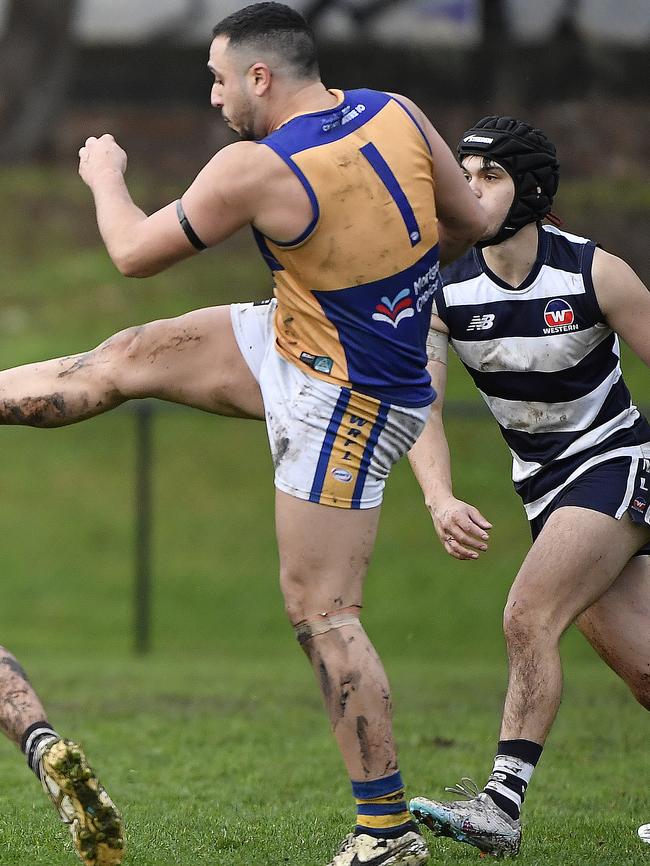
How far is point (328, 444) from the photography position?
3.98 meters

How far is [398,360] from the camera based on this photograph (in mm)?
4055

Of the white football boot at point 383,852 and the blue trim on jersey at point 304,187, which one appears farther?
the white football boot at point 383,852

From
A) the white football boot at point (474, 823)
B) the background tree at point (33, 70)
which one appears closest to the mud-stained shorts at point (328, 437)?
the white football boot at point (474, 823)

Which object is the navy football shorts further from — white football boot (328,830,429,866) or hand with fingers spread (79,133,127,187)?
hand with fingers spread (79,133,127,187)

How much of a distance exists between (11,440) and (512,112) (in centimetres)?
825

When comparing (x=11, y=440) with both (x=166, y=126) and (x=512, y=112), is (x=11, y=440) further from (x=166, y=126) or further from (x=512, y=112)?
(x=512, y=112)

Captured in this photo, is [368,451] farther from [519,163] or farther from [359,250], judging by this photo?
[519,163]

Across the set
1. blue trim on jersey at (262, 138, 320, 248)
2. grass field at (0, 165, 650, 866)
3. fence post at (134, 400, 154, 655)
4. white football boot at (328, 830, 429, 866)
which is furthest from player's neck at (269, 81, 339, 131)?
fence post at (134, 400, 154, 655)

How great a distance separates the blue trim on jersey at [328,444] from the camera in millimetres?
3955

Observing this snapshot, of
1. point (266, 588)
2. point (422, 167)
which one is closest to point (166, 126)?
point (266, 588)

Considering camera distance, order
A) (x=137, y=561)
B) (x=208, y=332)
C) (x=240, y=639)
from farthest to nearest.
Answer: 1. (x=240, y=639)
2. (x=137, y=561)
3. (x=208, y=332)

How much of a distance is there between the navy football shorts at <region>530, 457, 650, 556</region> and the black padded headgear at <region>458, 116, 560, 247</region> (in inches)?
35.7

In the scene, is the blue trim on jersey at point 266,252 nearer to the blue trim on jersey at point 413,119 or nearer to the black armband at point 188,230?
the black armband at point 188,230

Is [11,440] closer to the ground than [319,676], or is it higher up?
closer to the ground
